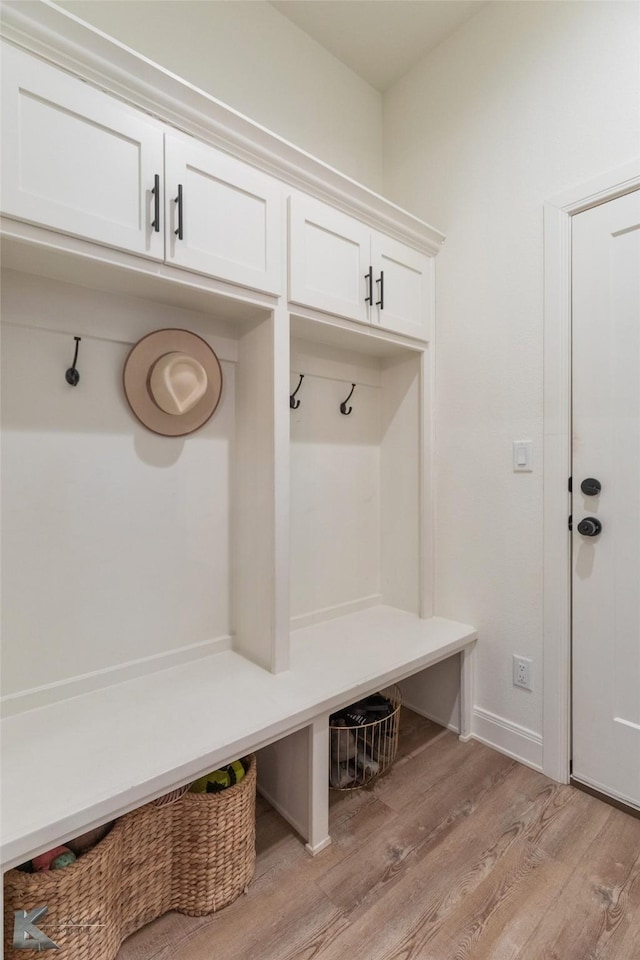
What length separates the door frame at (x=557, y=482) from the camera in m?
1.66

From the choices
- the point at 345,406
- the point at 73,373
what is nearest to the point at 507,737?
the point at 345,406

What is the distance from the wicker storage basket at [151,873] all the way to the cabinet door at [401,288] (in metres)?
1.69

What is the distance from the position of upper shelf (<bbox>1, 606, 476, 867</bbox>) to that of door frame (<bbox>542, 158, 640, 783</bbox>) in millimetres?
379

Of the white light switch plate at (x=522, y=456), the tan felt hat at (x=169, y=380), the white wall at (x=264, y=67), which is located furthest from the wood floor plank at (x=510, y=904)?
the white wall at (x=264, y=67)

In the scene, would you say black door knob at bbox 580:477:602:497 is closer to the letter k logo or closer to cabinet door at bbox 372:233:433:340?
cabinet door at bbox 372:233:433:340

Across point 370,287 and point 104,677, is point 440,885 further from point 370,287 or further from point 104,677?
point 370,287

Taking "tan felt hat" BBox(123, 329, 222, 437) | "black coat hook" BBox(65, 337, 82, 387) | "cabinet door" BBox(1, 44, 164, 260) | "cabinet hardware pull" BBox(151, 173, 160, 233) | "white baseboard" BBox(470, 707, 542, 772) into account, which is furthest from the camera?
"white baseboard" BBox(470, 707, 542, 772)

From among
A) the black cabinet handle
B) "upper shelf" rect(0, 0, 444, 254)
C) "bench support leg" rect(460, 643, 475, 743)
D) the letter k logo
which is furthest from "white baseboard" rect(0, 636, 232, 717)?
"upper shelf" rect(0, 0, 444, 254)

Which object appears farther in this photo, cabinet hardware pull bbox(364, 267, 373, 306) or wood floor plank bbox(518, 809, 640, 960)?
cabinet hardware pull bbox(364, 267, 373, 306)

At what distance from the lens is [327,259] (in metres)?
1.66

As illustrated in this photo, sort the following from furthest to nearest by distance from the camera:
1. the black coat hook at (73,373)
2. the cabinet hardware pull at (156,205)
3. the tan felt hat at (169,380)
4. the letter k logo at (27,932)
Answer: the tan felt hat at (169,380)
the black coat hook at (73,373)
the cabinet hardware pull at (156,205)
the letter k logo at (27,932)

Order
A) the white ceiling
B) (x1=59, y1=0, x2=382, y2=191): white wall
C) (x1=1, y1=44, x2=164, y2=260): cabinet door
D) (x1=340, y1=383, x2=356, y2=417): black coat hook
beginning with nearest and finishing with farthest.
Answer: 1. (x1=1, y1=44, x2=164, y2=260): cabinet door
2. (x1=59, y1=0, x2=382, y2=191): white wall
3. the white ceiling
4. (x1=340, y1=383, x2=356, y2=417): black coat hook

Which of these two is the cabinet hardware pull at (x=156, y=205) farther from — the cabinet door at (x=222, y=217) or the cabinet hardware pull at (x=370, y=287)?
the cabinet hardware pull at (x=370, y=287)

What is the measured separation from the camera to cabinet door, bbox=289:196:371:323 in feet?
5.14
